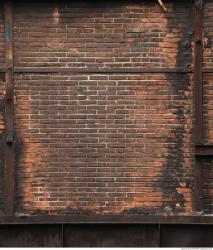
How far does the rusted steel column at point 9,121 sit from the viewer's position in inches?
227

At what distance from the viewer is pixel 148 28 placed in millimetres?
5848

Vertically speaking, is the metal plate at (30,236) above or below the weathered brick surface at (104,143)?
below

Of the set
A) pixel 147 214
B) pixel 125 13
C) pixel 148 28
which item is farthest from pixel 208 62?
pixel 147 214

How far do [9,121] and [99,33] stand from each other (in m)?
1.82

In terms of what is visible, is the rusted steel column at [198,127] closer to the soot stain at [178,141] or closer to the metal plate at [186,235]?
the soot stain at [178,141]

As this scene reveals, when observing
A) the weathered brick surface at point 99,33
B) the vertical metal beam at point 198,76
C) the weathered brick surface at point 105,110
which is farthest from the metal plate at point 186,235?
the weathered brick surface at point 99,33

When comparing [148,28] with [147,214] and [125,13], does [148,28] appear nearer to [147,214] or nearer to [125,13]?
[125,13]

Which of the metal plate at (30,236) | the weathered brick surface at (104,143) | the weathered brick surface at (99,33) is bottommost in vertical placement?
the metal plate at (30,236)

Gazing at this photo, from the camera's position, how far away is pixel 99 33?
5859 mm

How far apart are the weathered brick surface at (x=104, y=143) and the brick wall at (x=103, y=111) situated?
14 millimetres

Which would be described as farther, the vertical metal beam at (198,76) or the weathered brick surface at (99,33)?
the weathered brick surface at (99,33)

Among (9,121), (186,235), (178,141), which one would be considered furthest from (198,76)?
(9,121)

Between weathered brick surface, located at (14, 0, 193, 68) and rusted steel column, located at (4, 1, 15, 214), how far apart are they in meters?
0.10

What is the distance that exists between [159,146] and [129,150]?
0.43 m
